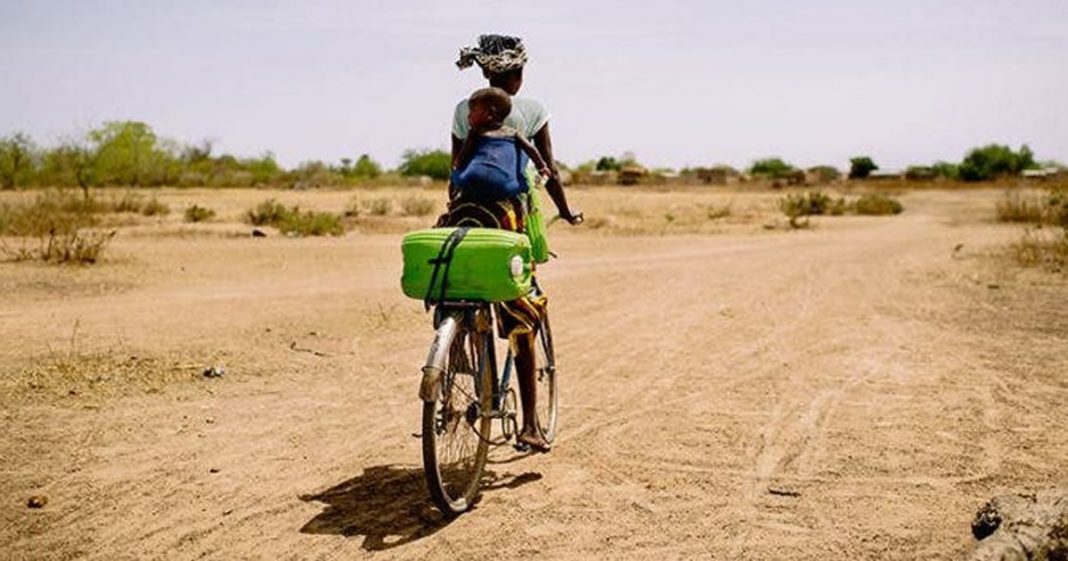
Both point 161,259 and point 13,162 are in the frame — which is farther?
point 13,162

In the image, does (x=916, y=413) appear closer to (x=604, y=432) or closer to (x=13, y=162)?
(x=604, y=432)

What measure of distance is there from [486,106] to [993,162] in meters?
73.3

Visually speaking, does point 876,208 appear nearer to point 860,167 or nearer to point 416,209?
point 416,209

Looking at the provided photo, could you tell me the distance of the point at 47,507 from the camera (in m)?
5.09

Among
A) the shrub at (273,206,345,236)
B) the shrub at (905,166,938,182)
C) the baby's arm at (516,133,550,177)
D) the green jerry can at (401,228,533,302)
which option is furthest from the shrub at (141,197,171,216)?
the shrub at (905,166,938,182)

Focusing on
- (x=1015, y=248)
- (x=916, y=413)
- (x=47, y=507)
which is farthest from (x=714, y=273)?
(x=47, y=507)

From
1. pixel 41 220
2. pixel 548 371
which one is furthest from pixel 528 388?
pixel 41 220

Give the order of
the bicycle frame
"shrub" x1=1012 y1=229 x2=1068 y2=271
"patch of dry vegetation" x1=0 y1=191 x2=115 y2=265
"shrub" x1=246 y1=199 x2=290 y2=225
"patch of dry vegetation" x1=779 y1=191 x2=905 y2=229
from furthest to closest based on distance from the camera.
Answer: "patch of dry vegetation" x1=779 y1=191 x2=905 y2=229 < "shrub" x1=246 y1=199 x2=290 y2=225 < "shrub" x1=1012 y1=229 x2=1068 y2=271 < "patch of dry vegetation" x1=0 y1=191 x2=115 y2=265 < the bicycle frame

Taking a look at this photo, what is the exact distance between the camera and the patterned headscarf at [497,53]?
16.9 feet

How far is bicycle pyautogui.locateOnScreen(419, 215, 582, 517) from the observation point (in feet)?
14.5

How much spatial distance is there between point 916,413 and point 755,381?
4.43 ft

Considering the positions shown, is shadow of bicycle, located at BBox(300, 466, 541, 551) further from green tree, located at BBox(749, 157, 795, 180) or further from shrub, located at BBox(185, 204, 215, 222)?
green tree, located at BBox(749, 157, 795, 180)

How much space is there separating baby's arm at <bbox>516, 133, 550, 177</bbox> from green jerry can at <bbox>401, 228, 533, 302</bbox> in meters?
0.60

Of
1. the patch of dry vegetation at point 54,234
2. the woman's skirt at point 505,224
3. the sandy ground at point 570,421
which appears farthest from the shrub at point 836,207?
the woman's skirt at point 505,224
